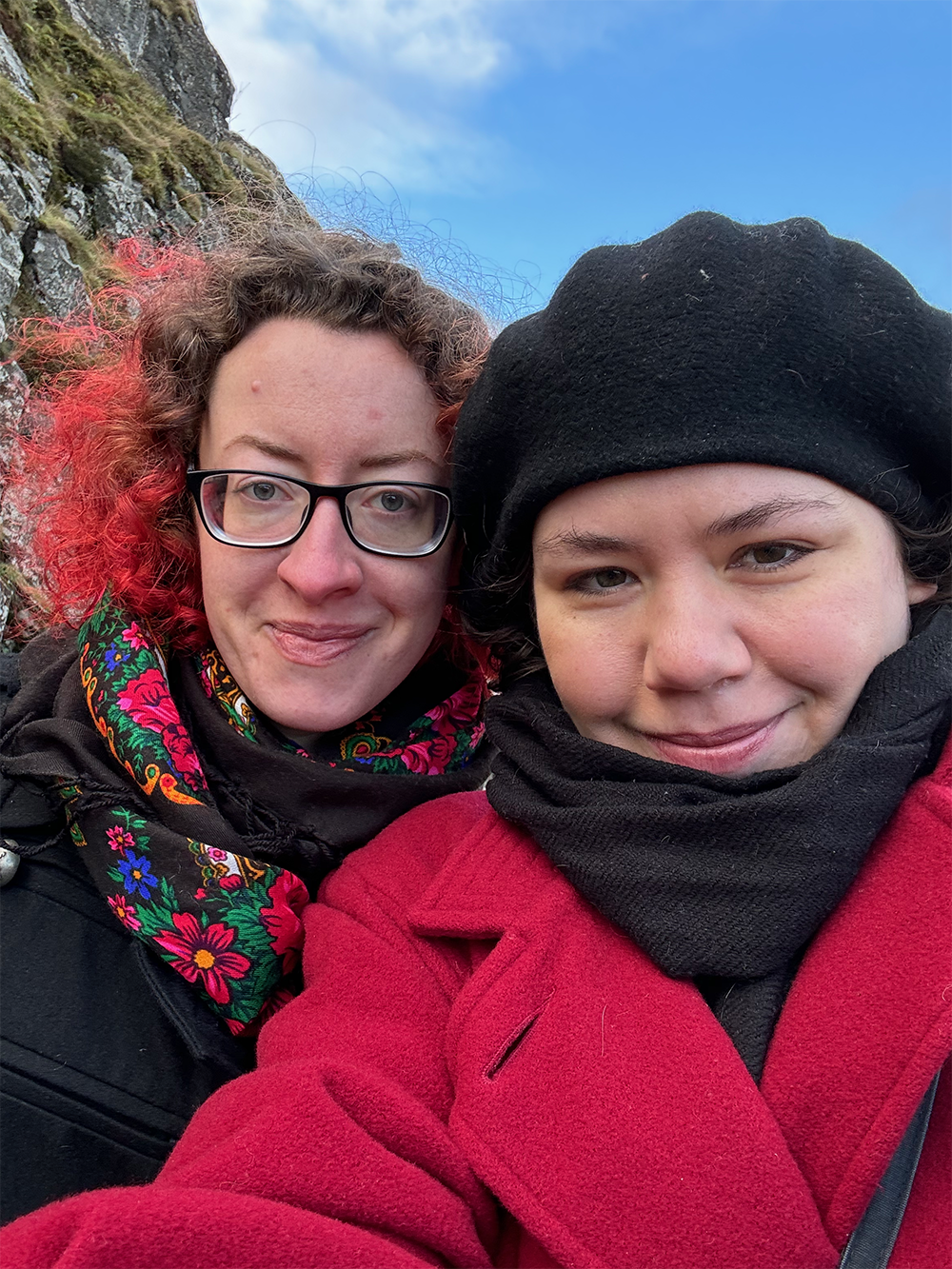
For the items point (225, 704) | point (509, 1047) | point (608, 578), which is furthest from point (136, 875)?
point (608, 578)

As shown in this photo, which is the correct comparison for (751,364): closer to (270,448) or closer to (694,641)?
(694,641)

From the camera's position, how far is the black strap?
1.16m

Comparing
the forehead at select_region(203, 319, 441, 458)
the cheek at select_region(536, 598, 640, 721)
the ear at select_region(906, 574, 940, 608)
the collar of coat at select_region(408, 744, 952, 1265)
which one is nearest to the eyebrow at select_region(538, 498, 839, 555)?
the cheek at select_region(536, 598, 640, 721)

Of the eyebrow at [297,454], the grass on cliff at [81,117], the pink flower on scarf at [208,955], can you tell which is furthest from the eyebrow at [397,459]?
the grass on cliff at [81,117]

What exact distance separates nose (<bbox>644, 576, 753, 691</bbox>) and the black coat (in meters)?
1.27

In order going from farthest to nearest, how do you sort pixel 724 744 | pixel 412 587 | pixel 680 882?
pixel 412 587, pixel 724 744, pixel 680 882

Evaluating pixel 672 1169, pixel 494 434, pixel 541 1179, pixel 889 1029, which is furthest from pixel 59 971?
pixel 889 1029

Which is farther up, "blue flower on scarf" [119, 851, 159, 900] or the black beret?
the black beret

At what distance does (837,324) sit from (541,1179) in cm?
144

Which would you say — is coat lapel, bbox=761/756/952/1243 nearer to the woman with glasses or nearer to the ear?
the ear

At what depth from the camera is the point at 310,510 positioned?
1.88 metres

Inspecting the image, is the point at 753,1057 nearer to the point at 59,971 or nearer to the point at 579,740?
the point at 579,740

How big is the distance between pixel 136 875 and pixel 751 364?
1606mm

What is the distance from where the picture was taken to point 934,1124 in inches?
49.2
